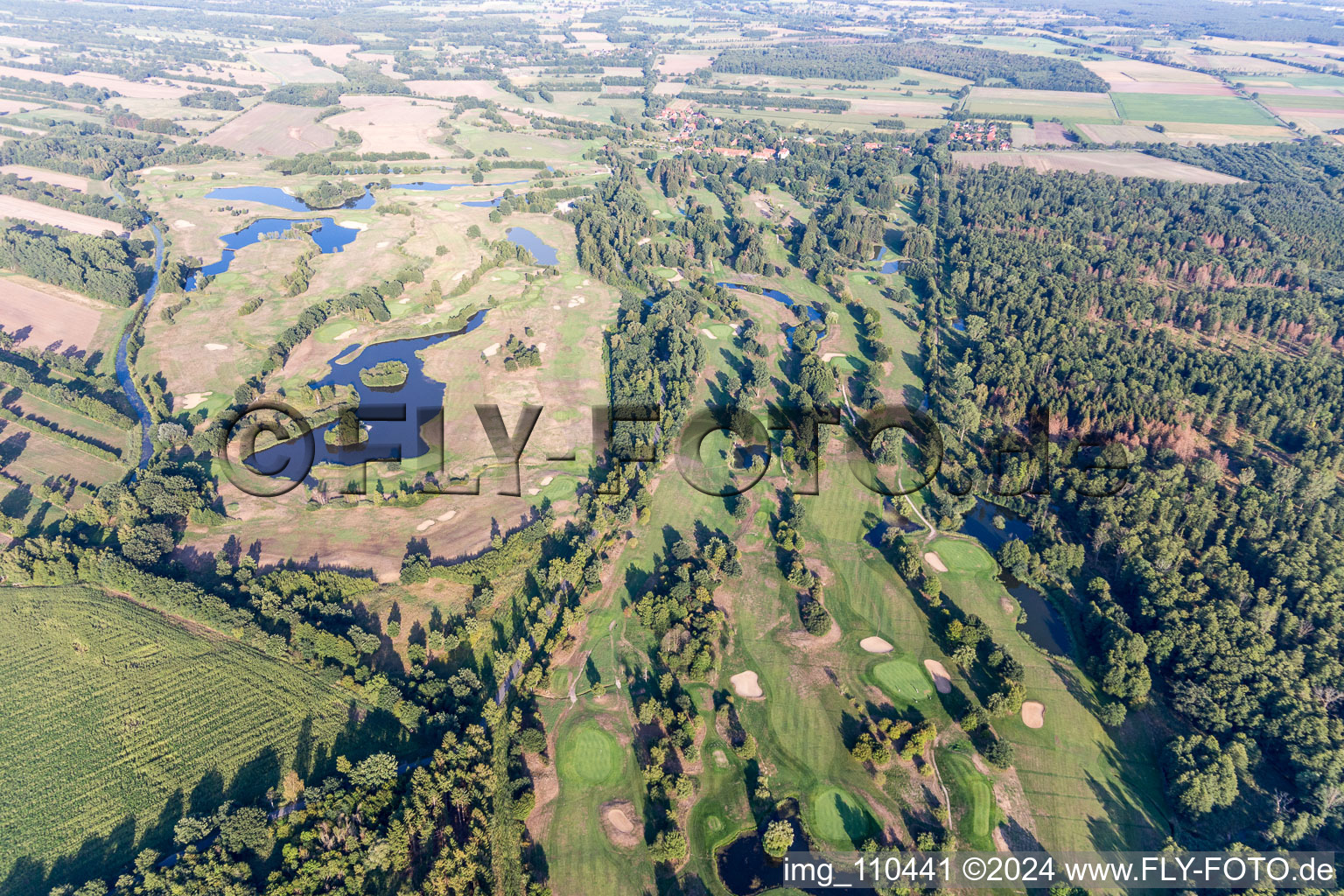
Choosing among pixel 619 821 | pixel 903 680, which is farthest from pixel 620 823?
pixel 903 680

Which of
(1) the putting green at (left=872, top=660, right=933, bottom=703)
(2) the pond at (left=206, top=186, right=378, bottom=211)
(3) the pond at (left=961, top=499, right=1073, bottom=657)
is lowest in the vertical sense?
(1) the putting green at (left=872, top=660, right=933, bottom=703)

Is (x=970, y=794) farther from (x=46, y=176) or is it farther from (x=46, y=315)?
(x=46, y=176)

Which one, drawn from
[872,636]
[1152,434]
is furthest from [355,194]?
[1152,434]

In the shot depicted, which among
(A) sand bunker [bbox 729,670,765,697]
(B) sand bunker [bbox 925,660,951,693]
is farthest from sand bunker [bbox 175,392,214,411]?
(B) sand bunker [bbox 925,660,951,693]

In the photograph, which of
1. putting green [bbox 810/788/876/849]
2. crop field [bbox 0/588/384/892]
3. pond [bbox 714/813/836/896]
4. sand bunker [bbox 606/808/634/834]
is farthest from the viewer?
sand bunker [bbox 606/808/634/834]

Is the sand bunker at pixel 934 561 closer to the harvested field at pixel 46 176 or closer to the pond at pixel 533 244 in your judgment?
the pond at pixel 533 244

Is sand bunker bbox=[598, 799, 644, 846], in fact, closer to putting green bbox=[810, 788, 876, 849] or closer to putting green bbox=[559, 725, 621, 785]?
putting green bbox=[559, 725, 621, 785]

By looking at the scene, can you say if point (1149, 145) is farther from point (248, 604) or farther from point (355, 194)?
point (248, 604)
